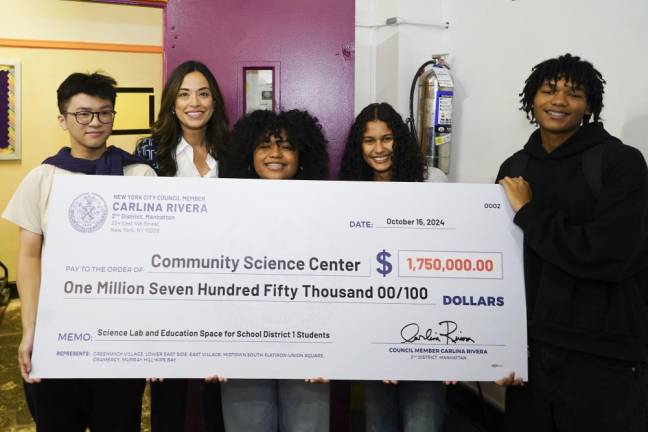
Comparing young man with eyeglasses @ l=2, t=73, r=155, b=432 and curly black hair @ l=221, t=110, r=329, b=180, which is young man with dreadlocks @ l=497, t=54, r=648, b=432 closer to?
curly black hair @ l=221, t=110, r=329, b=180

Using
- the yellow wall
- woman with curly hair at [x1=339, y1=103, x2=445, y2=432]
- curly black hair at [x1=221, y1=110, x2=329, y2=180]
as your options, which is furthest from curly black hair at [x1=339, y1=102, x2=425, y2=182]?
the yellow wall

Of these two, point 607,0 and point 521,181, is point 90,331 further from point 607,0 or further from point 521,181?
point 607,0

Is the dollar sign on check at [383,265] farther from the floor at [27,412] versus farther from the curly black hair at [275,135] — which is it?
→ the floor at [27,412]

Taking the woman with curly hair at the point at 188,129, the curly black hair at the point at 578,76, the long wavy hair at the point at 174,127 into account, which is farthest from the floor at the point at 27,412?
the curly black hair at the point at 578,76

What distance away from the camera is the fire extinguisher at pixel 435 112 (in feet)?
9.55

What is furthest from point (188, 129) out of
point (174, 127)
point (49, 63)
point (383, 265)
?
point (49, 63)

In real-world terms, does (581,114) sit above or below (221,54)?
below

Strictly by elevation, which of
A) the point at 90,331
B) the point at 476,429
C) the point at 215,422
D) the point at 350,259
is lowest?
the point at 476,429

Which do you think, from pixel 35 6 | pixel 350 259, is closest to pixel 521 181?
pixel 350 259

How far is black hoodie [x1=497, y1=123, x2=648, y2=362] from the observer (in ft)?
4.98

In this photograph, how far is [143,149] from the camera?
2.21 m

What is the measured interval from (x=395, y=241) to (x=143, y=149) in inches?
46.1

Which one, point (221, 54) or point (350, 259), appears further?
point (221, 54)
